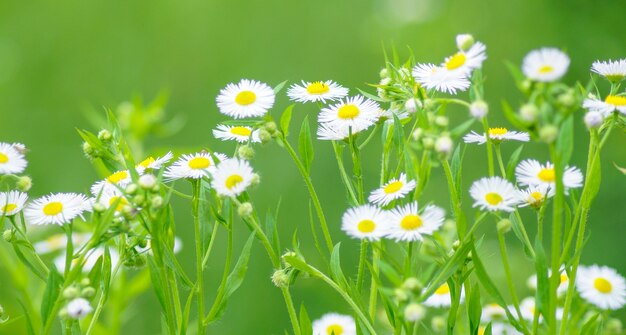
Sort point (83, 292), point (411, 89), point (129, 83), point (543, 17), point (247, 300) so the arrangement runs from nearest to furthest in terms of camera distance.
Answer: point (83, 292), point (411, 89), point (247, 300), point (543, 17), point (129, 83)

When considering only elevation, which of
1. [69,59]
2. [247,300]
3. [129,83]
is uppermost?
[69,59]

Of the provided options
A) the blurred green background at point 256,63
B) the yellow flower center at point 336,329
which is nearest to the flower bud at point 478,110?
the yellow flower center at point 336,329

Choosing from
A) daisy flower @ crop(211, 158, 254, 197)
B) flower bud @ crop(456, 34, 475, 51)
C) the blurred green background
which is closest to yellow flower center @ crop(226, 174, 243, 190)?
daisy flower @ crop(211, 158, 254, 197)

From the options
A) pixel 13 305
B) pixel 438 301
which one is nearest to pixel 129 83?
pixel 13 305

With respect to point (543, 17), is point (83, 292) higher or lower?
lower

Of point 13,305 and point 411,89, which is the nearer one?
point 411,89

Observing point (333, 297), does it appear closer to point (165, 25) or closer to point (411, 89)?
point (411, 89)

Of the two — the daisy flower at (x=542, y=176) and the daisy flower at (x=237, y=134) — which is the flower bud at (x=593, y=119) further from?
the daisy flower at (x=237, y=134)

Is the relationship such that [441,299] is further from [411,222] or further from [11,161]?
[11,161]
